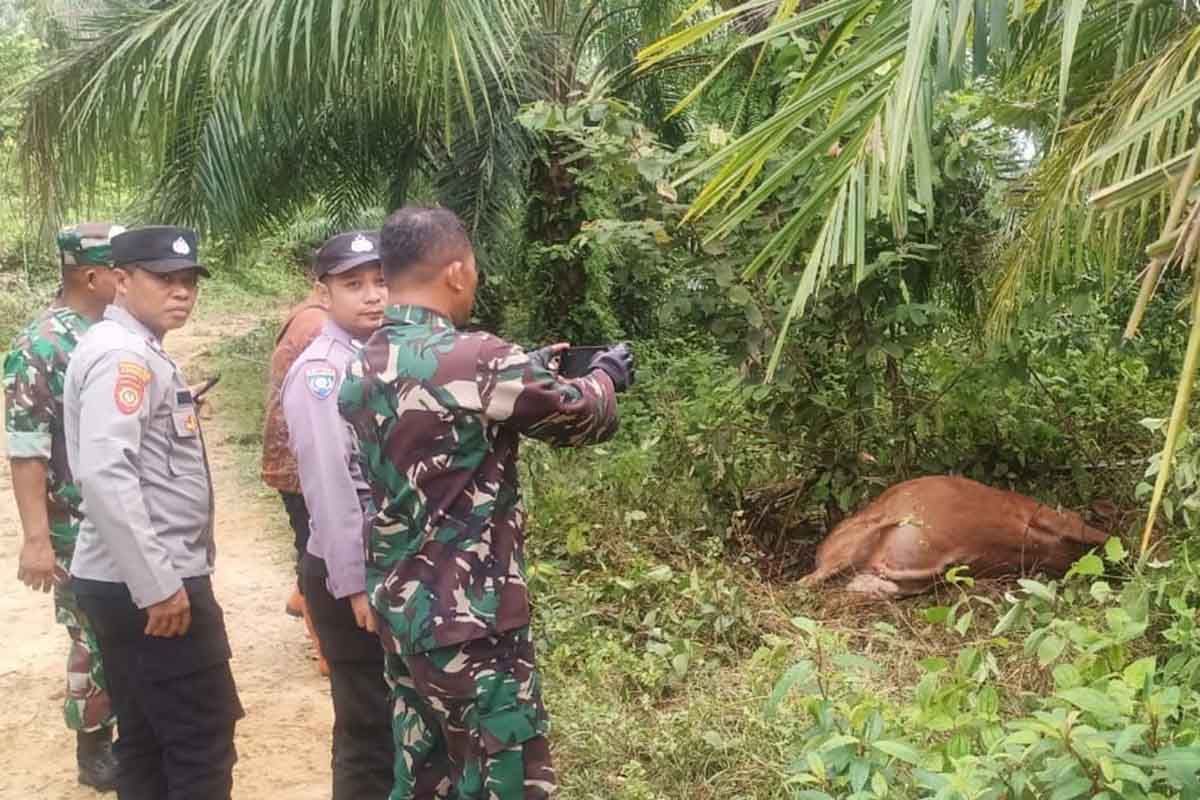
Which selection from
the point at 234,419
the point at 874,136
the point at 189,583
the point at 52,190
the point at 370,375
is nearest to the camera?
the point at 874,136

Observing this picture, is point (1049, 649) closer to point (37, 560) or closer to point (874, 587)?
point (874, 587)

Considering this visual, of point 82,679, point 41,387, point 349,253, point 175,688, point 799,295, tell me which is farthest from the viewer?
point 82,679

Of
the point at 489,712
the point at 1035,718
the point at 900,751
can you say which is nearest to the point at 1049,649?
the point at 1035,718

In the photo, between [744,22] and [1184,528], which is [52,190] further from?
[1184,528]

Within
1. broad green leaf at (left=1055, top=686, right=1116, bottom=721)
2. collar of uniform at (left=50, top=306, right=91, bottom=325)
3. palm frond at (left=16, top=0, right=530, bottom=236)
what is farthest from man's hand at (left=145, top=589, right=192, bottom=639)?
palm frond at (left=16, top=0, right=530, bottom=236)

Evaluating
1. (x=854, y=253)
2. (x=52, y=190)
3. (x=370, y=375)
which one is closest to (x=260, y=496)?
(x=52, y=190)

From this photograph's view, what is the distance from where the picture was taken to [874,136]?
2.24m

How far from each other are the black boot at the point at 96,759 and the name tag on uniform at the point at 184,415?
123 centimetres

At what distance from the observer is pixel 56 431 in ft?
10.7

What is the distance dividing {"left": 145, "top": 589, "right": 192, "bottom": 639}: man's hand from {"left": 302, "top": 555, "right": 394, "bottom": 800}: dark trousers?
1.28 ft

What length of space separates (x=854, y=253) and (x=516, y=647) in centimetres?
103

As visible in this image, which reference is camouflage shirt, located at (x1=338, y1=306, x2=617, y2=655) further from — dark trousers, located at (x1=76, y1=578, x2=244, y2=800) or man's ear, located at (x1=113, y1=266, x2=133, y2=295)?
man's ear, located at (x1=113, y1=266, x2=133, y2=295)

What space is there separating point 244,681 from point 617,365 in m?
2.33

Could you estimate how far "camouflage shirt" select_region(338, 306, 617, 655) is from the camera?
2.32 metres
